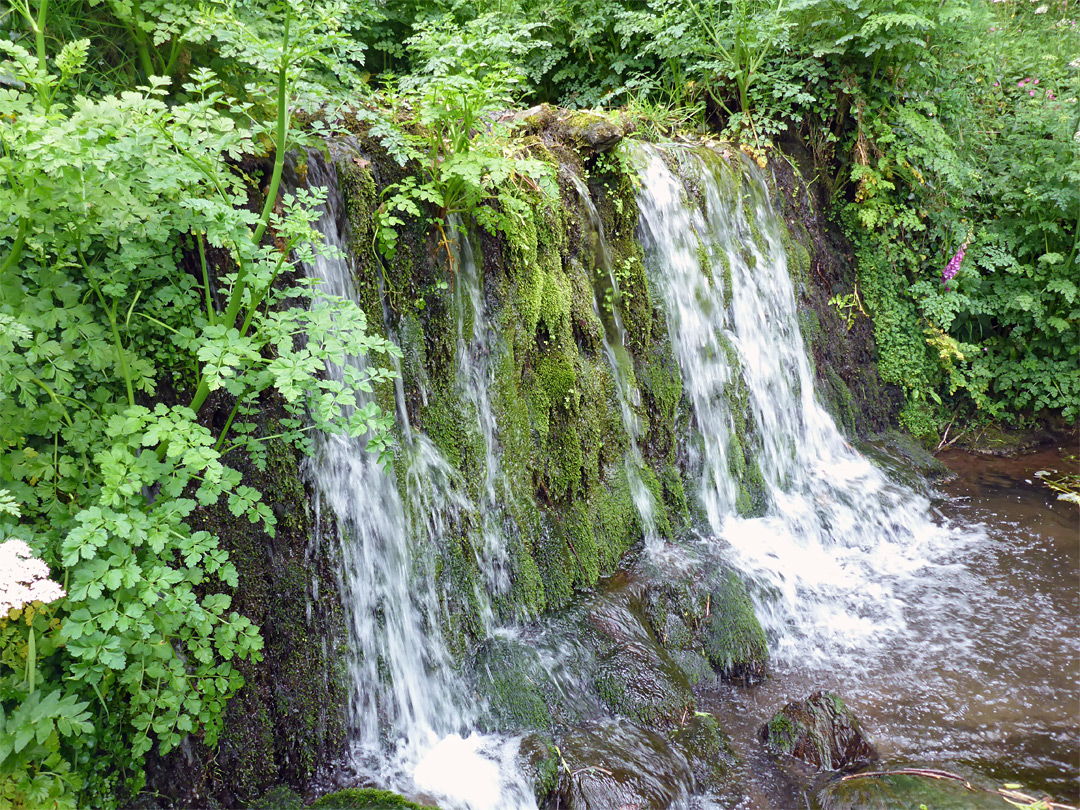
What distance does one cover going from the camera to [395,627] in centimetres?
352

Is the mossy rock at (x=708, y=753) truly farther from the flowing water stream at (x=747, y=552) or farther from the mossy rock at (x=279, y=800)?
the mossy rock at (x=279, y=800)

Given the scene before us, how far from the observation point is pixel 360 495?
3.50 metres

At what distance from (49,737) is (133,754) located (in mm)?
268

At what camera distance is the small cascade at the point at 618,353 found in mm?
5008

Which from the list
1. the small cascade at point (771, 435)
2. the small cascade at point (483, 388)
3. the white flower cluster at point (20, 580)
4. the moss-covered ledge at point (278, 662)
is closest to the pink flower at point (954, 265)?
the small cascade at point (771, 435)

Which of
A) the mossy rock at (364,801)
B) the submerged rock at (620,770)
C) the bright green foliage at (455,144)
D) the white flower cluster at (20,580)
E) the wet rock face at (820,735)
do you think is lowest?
the wet rock face at (820,735)

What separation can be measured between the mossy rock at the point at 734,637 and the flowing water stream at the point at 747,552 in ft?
0.41

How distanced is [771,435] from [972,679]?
8.08 ft

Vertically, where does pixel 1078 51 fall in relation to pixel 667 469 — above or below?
above

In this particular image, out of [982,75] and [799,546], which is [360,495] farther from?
[982,75]

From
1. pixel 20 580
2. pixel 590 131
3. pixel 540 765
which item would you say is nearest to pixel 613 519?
pixel 540 765

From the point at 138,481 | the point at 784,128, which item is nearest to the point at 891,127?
the point at 784,128

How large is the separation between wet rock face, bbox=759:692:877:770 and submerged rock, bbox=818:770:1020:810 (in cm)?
13

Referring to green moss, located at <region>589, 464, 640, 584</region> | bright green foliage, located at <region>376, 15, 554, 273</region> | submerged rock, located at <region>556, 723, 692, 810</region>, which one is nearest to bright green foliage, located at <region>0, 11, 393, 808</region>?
bright green foliage, located at <region>376, 15, 554, 273</region>
